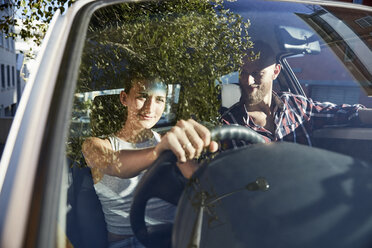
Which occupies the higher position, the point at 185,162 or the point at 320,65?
the point at 320,65

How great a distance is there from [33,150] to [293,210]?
2.12 ft

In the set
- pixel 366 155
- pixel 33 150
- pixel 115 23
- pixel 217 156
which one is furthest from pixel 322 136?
pixel 33 150

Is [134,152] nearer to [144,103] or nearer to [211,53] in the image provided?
[144,103]

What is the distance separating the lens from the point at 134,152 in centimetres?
94

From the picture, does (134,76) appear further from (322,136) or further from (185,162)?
(322,136)

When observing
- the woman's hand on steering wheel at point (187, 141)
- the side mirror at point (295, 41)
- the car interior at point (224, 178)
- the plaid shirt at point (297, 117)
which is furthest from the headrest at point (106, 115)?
the side mirror at point (295, 41)

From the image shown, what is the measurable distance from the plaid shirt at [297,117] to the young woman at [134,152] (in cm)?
20

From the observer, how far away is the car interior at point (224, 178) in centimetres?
86

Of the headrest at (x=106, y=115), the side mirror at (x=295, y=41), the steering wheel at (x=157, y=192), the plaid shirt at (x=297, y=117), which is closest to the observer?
the steering wheel at (x=157, y=192)

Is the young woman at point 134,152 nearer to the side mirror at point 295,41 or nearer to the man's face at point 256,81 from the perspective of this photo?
the man's face at point 256,81

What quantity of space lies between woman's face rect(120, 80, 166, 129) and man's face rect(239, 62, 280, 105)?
30 centimetres

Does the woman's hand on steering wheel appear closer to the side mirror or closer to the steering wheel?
the steering wheel

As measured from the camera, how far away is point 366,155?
115cm

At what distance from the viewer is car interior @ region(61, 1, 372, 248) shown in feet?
2.83
